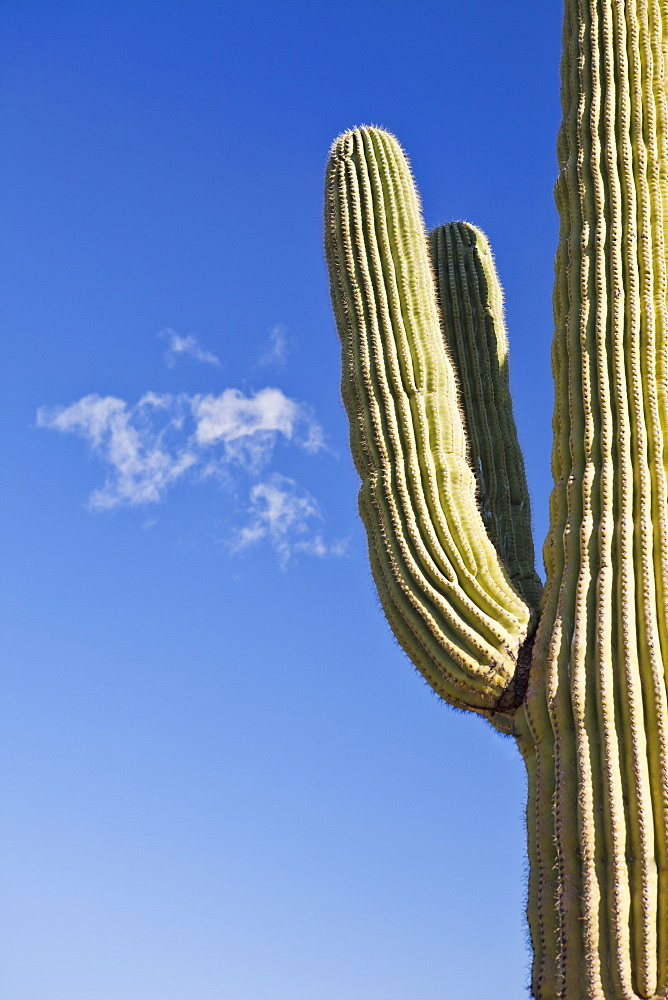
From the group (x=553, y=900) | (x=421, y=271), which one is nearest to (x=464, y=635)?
(x=553, y=900)

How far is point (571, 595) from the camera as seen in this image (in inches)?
180

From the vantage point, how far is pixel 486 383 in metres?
6.31

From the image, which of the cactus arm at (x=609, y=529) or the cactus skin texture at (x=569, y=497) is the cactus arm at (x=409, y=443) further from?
the cactus arm at (x=609, y=529)

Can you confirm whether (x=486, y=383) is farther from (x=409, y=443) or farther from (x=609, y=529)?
(x=609, y=529)

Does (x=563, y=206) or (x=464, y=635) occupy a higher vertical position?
(x=563, y=206)

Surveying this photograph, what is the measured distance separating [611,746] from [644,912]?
1.94 feet

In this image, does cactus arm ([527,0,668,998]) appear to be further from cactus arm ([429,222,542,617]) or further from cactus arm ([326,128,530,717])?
cactus arm ([429,222,542,617])

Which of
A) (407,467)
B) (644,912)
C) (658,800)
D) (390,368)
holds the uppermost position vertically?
(390,368)

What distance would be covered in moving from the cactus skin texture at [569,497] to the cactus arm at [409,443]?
0.04 feet

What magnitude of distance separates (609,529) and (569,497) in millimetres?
265

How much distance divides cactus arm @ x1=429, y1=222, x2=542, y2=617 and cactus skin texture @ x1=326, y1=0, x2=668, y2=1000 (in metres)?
0.01

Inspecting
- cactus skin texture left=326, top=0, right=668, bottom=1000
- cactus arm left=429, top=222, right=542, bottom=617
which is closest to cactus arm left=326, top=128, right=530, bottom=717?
cactus skin texture left=326, top=0, right=668, bottom=1000

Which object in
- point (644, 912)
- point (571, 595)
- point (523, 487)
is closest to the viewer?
point (644, 912)

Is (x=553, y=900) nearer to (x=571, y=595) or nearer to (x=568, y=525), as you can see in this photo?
(x=571, y=595)
